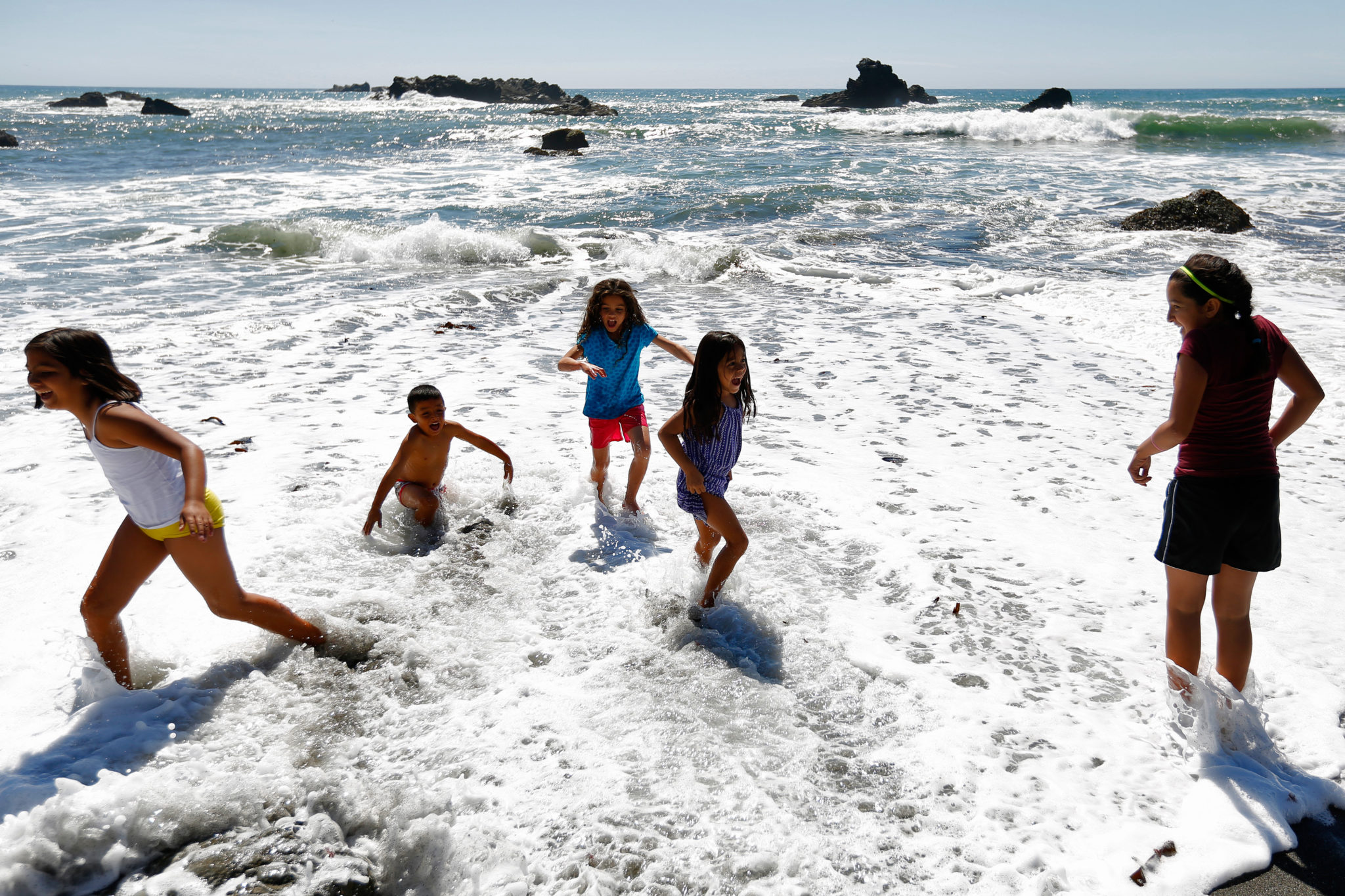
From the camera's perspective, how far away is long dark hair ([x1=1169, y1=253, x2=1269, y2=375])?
289 cm

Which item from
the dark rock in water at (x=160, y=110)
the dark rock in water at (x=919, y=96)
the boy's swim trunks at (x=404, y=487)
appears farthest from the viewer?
the dark rock in water at (x=919, y=96)

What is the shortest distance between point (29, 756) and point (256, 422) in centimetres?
429

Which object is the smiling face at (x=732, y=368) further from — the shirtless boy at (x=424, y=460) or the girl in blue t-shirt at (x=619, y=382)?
the shirtless boy at (x=424, y=460)

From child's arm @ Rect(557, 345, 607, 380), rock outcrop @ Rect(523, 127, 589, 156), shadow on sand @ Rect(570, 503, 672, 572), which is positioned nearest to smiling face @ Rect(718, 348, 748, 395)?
child's arm @ Rect(557, 345, 607, 380)

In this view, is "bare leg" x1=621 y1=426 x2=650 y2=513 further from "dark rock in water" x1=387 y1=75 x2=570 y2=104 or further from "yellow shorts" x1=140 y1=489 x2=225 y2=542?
"dark rock in water" x1=387 y1=75 x2=570 y2=104

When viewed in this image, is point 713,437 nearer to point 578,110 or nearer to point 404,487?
point 404,487

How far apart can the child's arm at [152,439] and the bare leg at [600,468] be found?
9.11 feet

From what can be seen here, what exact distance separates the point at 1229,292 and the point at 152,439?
410cm

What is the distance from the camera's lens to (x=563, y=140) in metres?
39.1

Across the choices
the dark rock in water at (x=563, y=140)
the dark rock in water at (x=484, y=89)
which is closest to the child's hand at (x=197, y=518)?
the dark rock in water at (x=563, y=140)

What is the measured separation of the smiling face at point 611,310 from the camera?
5051 millimetres

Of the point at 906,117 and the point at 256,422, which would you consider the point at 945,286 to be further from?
the point at 906,117

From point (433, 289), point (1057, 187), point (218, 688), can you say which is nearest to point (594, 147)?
point (1057, 187)

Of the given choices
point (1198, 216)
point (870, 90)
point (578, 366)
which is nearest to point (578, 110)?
point (870, 90)
